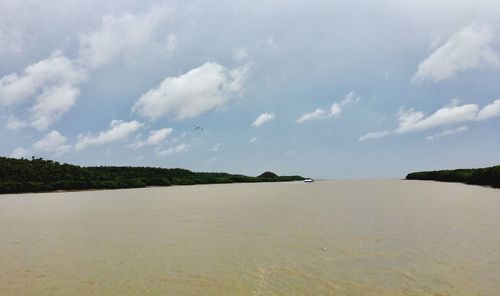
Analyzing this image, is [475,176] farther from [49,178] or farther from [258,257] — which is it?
[49,178]

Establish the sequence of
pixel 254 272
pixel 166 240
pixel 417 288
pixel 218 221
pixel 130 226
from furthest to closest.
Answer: pixel 218 221, pixel 130 226, pixel 166 240, pixel 254 272, pixel 417 288

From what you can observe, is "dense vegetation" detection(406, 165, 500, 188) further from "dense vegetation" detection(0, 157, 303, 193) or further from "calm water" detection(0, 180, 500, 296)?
"dense vegetation" detection(0, 157, 303, 193)

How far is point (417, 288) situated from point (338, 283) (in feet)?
5.33

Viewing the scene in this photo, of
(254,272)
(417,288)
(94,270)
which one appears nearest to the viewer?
(417,288)

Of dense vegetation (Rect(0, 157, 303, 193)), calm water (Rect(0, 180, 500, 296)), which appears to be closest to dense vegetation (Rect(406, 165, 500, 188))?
calm water (Rect(0, 180, 500, 296))

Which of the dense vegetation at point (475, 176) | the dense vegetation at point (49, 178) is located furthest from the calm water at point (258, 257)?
the dense vegetation at point (49, 178)

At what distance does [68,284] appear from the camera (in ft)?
30.6

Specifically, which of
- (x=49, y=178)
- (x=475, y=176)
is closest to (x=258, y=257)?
(x=475, y=176)

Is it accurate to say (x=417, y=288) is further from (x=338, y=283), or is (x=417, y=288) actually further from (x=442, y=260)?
(x=442, y=260)

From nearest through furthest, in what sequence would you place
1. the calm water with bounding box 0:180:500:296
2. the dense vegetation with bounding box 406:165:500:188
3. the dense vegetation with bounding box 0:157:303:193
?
the calm water with bounding box 0:180:500:296 < the dense vegetation with bounding box 406:165:500:188 < the dense vegetation with bounding box 0:157:303:193

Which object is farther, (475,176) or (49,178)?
(49,178)

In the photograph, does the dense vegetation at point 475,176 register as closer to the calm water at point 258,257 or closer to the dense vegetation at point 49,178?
the calm water at point 258,257

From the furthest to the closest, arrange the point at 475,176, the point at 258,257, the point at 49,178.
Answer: the point at 49,178 → the point at 475,176 → the point at 258,257

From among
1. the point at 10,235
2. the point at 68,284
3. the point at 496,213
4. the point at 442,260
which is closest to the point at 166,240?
the point at 68,284
